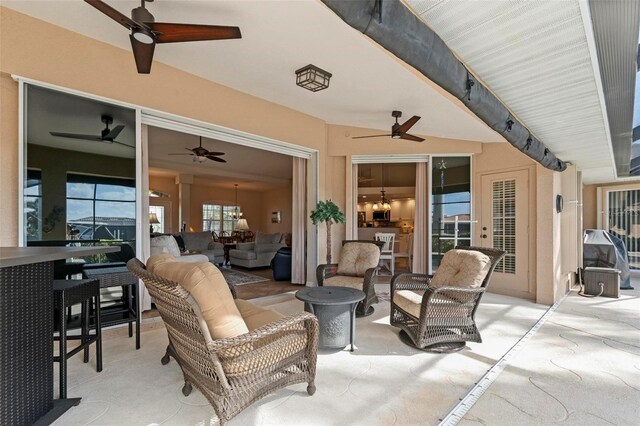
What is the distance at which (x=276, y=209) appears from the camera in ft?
41.1

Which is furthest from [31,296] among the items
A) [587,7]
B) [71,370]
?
[587,7]

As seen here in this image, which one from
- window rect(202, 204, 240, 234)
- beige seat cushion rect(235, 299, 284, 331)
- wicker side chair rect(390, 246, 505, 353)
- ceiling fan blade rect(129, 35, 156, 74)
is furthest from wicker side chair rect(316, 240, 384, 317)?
window rect(202, 204, 240, 234)

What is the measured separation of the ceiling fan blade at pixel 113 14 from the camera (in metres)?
1.89

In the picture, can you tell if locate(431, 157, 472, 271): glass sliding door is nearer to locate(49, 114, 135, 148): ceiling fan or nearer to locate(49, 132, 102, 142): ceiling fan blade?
locate(49, 114, 135, 148): ceiling fan

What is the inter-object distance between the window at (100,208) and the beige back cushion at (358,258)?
8.86 ft

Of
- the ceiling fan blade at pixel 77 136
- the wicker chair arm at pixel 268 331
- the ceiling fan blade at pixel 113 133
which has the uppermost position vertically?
the ceiling fan blade at pixel 113 133

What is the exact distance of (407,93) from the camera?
3.85m

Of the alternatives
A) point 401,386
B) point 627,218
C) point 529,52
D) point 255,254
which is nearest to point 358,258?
point 401,386

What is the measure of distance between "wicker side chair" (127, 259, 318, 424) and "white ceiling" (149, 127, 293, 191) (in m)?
4.55

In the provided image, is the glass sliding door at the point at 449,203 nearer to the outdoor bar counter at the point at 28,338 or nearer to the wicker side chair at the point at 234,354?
the wicker side chair at the point at 234,354

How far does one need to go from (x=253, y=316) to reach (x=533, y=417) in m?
1.96

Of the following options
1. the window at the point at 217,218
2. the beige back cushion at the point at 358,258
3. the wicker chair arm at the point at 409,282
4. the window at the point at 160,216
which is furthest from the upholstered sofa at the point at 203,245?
the wicker chair arm at the point at 409,282

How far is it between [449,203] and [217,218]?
29.6ft

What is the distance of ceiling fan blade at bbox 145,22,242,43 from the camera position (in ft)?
7.05
